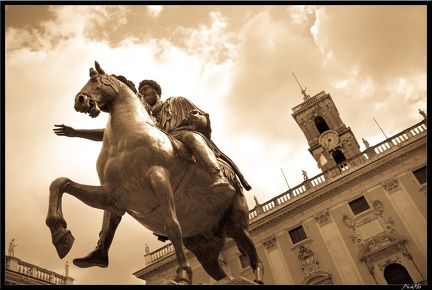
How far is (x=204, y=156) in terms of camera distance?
368 cm

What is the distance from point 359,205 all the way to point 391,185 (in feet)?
8.23

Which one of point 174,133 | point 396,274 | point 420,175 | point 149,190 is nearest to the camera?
point 149,190

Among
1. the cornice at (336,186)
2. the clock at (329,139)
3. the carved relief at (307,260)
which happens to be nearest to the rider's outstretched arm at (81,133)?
the carved relief at (307,260)

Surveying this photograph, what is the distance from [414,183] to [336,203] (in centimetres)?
520

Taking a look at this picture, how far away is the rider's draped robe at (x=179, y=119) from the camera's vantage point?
4.46 meters

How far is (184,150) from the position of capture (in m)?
3.91

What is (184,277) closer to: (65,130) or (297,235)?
(65,130)

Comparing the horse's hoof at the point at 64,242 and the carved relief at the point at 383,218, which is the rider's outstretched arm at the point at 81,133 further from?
the carved relief at the point at 383,218

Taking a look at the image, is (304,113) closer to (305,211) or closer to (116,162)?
(305,211)

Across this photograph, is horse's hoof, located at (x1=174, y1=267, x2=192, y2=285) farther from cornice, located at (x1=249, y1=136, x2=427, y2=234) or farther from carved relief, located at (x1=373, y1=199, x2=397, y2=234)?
cornice, located at (x1=249, y1=136, x2=427, y2=234)

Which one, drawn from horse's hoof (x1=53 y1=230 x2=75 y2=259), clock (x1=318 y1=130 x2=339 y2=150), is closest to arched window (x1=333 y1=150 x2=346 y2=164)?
clock (x1=318 y1=130 x2=339 y2=150)

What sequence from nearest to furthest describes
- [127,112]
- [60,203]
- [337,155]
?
1. [60,203]
2. [127,112]
3. [337,155]

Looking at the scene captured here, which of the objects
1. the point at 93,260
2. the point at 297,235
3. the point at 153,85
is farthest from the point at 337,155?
the point at 93,260
